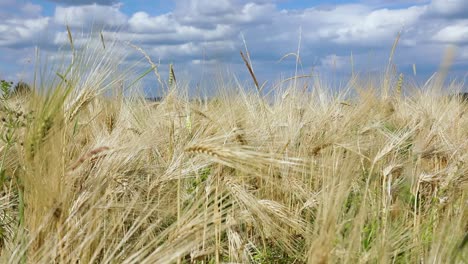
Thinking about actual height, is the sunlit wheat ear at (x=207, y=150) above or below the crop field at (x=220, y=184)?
above

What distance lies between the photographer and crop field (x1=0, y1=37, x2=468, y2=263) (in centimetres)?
167

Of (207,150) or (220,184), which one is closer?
(207,150)

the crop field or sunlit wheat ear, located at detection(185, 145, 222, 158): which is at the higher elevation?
sunlit wheat ear, located at detection(185, 145, 222, 158)

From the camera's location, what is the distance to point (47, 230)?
66.9 inches

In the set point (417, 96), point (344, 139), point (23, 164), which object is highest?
point (23, 164)

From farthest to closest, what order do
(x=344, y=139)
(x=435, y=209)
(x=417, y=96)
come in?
(x=417, y=96) → (x=344, y=139) → (x=435, y=209)

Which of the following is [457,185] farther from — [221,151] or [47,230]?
[47,230]

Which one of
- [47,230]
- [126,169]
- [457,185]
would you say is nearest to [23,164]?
→ [47,230]

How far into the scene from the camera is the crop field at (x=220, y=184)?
65.7 inches

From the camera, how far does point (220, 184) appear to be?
2277mm

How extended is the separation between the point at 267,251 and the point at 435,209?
2.38ft

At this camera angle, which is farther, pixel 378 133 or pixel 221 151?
pixel 378 133

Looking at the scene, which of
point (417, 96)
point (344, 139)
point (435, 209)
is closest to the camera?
point (435, 209)

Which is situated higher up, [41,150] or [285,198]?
[41,150]
